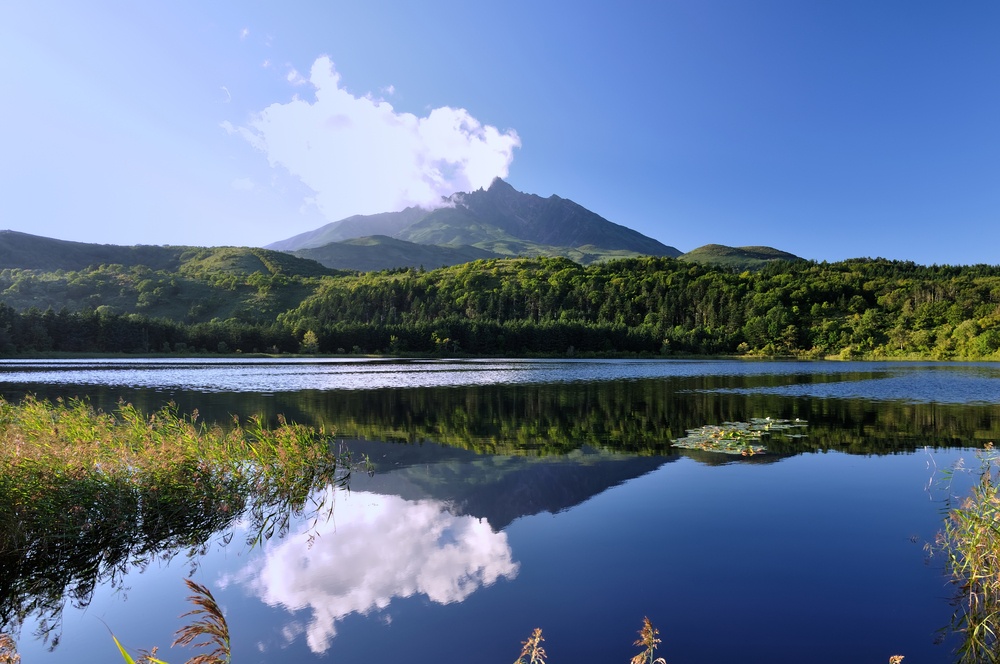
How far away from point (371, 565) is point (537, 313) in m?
159

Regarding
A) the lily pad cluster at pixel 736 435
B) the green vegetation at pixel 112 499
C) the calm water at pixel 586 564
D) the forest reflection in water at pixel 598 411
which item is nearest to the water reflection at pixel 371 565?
the calm water at pixel 586 564

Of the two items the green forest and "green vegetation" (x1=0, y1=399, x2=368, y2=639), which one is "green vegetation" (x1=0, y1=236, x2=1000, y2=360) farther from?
"green vegetation" (x1=0, y1=399, x2=368, y2=639)

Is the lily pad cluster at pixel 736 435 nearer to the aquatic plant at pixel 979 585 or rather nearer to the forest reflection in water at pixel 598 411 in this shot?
the forest reflection in water at pixel 598 411

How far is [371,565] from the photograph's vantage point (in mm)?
10016

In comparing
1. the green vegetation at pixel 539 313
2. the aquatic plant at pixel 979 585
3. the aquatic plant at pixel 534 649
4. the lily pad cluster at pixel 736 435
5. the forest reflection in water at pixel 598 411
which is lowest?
the forest reflection in water at pixel 598 411

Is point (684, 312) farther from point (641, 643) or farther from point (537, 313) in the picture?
point (641, 643)

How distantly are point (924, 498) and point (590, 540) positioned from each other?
30.2 ft

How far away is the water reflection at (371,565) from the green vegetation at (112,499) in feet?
4.99

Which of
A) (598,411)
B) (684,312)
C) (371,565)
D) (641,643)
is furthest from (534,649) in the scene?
(684,312)

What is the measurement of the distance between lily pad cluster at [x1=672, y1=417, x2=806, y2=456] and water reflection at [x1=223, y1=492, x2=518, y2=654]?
38.0 ft

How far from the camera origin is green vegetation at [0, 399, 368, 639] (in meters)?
9.24

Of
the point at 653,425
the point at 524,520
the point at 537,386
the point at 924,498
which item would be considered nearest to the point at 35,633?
the point at 524,520

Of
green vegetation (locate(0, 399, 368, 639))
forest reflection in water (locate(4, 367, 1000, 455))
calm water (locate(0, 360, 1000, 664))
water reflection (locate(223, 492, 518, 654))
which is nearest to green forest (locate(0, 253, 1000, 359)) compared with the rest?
forest reflection in water (locate(4, 367, 1000, 455))

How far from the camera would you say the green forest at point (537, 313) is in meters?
109
